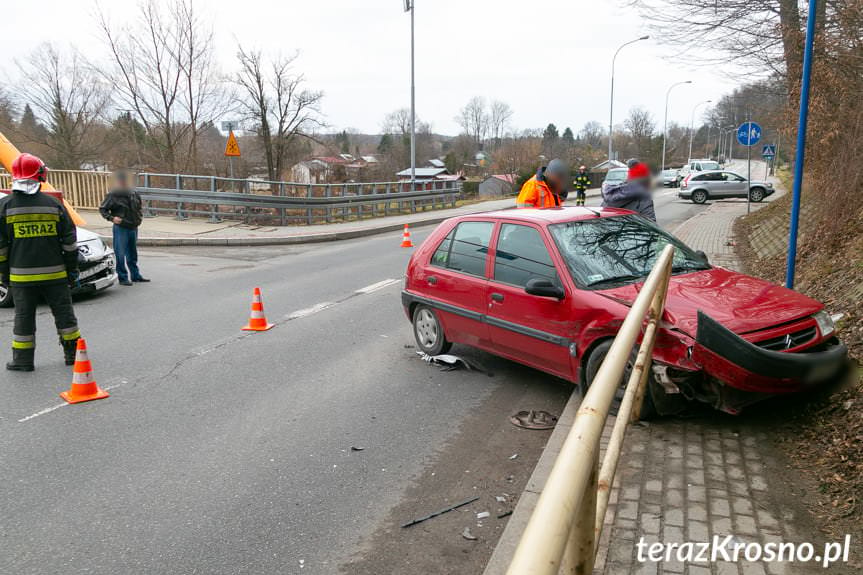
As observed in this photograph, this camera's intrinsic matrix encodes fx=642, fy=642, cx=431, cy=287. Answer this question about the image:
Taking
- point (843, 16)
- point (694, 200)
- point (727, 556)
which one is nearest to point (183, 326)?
point (727, 556)

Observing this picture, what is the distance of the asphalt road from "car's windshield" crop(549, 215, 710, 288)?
1.18 m

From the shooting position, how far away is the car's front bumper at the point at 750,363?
396 centimetres

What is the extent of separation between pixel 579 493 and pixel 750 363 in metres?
3.16

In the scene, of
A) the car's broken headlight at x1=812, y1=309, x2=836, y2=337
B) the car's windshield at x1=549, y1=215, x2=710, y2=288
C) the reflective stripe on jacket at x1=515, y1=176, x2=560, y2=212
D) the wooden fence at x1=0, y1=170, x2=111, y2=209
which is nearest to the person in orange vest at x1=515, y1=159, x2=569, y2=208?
the reflective stripe on jacket at x1=515, y1=176, x2=560, y2=212

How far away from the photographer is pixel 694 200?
33.5 m

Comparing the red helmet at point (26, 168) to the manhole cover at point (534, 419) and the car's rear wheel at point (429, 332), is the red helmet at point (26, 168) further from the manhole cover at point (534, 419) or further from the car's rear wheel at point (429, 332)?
the manhole cover at point (534, 419)

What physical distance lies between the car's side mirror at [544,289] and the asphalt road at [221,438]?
1.03 meters

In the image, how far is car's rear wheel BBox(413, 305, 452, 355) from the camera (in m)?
6.55

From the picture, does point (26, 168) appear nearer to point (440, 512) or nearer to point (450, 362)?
point (450, 362)

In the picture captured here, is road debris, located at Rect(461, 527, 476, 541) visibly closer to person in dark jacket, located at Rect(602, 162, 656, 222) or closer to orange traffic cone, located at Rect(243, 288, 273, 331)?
orange traffic cone, located at Rect(243, 288, 273, 331)

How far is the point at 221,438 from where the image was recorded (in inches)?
187

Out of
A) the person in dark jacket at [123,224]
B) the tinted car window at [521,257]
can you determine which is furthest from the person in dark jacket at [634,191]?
the person in dark jacket at [123,224]

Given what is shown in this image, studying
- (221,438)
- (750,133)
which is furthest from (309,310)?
(750,133)

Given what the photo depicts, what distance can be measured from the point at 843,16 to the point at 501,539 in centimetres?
1015
